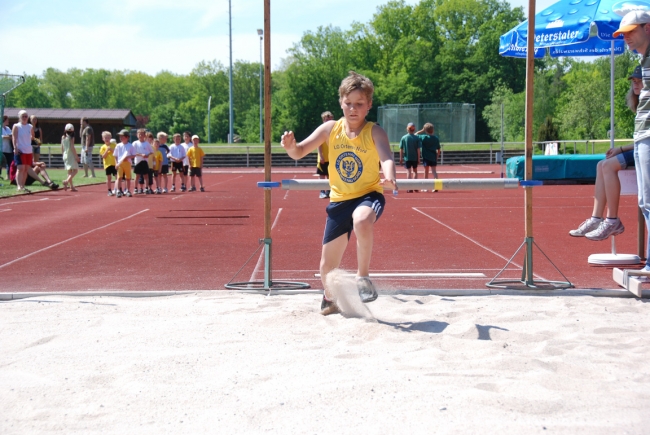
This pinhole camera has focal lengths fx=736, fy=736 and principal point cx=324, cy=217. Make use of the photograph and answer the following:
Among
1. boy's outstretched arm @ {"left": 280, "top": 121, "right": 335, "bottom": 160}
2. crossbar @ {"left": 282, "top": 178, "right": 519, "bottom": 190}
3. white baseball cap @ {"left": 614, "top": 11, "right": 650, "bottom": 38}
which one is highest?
white baseball cap @ {"left": 614, "top": 11, "right": 650, "bottom": 38}

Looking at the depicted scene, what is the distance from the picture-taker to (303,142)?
17.8 feet

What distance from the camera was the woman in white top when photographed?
18.2 meters

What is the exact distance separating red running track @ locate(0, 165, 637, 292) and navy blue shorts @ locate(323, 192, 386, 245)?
56.6 inches

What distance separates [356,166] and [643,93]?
8.68ft

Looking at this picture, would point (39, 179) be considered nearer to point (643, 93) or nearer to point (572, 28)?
point (572, 28)

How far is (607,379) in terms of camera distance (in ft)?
12.4

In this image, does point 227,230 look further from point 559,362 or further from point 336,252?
point 559,362

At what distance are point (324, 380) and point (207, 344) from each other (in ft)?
3.42

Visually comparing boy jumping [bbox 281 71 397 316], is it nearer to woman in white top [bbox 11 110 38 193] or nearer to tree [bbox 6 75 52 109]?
woman in white top [bbox 11 110 38 193]

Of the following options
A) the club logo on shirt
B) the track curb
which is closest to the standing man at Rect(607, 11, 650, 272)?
the track curb

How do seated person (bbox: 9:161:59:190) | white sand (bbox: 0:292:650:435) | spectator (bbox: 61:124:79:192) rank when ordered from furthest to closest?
seated person (bbox: 9:161:59:190), spectator (bbox: 61:124:79:192), white sand (bbox: 0:292:650:435)

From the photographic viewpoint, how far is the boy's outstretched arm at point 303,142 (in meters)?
5.27

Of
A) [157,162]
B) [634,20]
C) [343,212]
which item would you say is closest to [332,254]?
[343,212]

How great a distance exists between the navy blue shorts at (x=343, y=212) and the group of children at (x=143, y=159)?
14.3 metres
